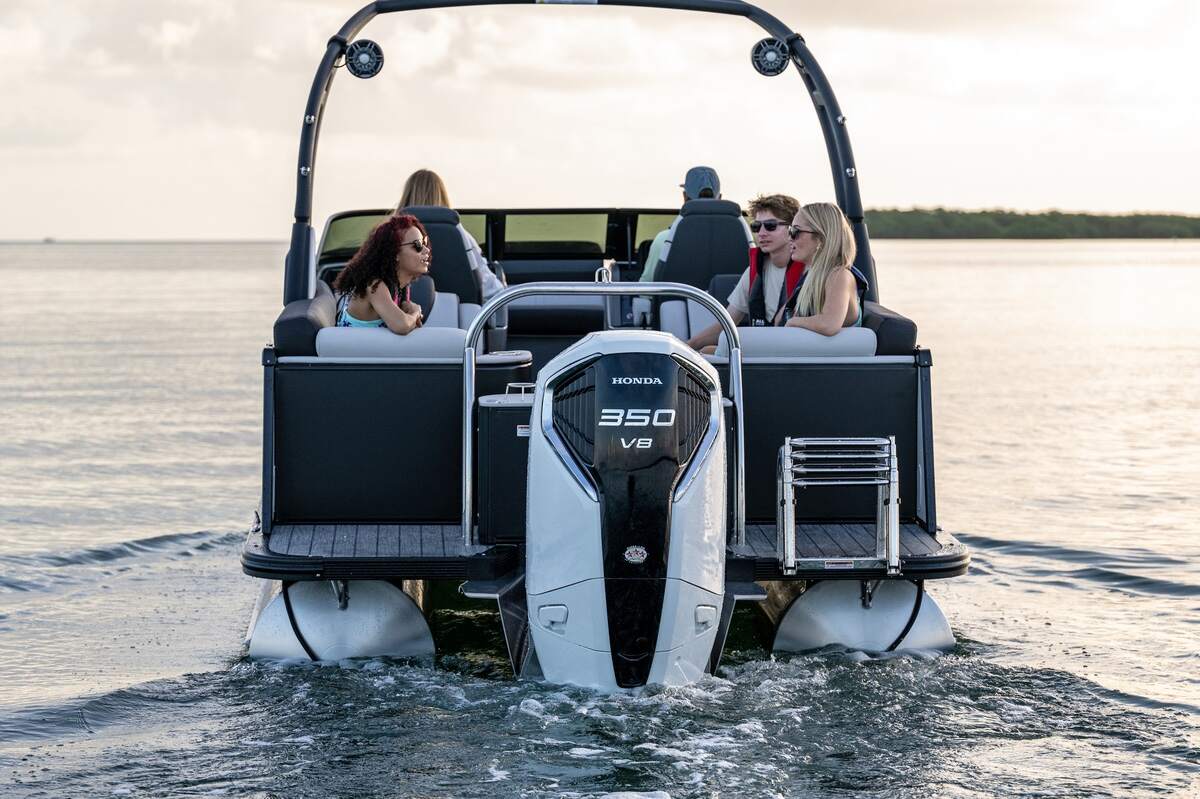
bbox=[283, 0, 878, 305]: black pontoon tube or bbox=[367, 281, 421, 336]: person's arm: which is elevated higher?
bbox=[283, 0, 878, 305]: black pontoon tube

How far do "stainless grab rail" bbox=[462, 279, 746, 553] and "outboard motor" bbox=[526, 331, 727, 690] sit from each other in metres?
0.30

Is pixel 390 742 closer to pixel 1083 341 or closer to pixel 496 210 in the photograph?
pixel 496 210

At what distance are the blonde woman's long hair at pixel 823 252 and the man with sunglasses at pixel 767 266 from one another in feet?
1.90

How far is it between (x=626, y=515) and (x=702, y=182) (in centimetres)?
515

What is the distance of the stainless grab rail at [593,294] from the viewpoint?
5.19 meters

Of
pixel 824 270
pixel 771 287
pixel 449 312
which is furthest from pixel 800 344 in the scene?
pixel 449 312

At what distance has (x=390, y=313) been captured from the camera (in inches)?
234

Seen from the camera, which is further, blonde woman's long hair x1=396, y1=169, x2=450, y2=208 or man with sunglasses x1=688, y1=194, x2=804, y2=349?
blonde woman's long hair x1=396, y1=169, x2=450, y2=208

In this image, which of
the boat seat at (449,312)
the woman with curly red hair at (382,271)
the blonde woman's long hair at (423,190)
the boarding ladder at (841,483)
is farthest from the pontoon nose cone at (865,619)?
the blonde woman's long hair at (423,190)

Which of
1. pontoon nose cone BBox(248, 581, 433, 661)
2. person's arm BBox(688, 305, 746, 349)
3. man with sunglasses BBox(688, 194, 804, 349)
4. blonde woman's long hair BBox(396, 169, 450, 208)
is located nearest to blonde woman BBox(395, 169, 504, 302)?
blonde woman's long hair BBox(396, 169, 450, 208)

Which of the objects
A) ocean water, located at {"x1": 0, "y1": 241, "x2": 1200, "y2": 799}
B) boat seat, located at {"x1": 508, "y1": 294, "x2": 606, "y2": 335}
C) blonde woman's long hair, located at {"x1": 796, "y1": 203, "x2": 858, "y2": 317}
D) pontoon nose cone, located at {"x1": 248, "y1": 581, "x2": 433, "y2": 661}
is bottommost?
ocean water, located at {"x1": 0, "y1": 241, "x2": 1200, "y2": 799}

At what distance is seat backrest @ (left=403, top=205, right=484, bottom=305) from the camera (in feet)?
→ 26.7

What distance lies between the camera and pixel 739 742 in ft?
16.1

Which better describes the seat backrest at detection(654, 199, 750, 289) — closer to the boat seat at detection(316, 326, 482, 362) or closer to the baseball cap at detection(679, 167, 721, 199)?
the baseball cap at detection(679, 167, 721, 199)
